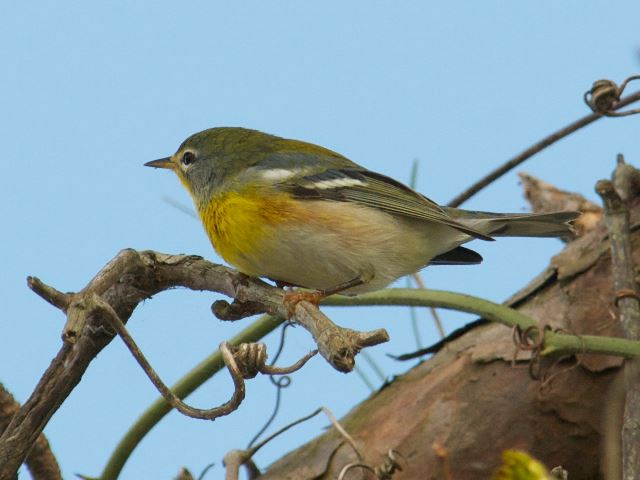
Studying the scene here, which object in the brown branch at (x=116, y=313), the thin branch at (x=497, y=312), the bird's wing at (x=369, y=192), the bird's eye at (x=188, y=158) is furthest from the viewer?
the bird's eye at (x=188, y=158)

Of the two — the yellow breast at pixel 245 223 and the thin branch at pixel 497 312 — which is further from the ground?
the yellow breast at pixel 245 223

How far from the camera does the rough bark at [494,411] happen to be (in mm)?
3367

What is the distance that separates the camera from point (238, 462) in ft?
10.4

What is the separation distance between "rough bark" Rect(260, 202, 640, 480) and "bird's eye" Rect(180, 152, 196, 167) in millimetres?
1451

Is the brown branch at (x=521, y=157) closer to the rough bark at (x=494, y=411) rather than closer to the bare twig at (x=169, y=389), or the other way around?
the rough bark at (x=494, y=411)

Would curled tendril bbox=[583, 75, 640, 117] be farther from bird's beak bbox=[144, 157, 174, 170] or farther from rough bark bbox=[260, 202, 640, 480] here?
bird's beak bbox=[144, 157, 174, 170]

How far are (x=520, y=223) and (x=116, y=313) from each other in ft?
6.10

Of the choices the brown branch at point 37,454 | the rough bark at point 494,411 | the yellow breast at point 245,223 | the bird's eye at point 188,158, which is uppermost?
the bird's eye at point 188,158

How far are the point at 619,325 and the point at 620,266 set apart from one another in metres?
0.27

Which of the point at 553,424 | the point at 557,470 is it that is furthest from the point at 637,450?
the point at 557,470

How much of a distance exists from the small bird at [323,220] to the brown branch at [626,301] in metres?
0.19

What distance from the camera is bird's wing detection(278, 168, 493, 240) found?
3.55 m

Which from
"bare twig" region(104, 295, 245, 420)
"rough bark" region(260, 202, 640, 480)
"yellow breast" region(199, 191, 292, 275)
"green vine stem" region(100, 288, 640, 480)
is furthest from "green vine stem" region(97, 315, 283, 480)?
"bare twig" region(104, 295, 245, 420)

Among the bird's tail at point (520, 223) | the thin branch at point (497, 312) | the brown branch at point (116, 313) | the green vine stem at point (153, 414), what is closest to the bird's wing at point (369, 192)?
the bird's tail at point (520, 223)
